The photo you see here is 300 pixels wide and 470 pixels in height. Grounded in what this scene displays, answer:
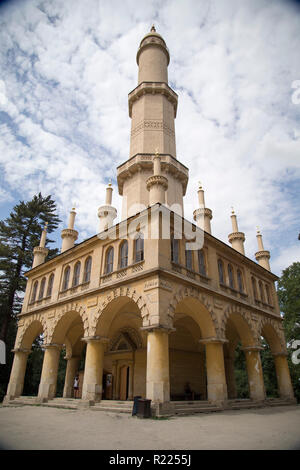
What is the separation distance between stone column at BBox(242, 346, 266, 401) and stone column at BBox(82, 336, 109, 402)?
9655 millimetres

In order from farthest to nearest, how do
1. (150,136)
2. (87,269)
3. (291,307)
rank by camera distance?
(291,307)
(150,136)
(87,269)

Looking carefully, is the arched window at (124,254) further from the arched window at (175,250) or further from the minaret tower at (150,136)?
the minaret tower at (150,136)

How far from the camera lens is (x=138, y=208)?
2136cm

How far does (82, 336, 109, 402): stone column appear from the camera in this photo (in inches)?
617

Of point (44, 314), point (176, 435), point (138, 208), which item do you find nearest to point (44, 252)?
point (44, 314)

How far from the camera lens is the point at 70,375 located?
24.5m

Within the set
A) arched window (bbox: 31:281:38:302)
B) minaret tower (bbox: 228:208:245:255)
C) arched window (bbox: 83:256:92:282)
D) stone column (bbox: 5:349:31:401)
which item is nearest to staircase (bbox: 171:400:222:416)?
arched window (bbox: 83:256:92:282)

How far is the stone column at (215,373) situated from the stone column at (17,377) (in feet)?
45.3

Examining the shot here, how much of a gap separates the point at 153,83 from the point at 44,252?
1673 cm

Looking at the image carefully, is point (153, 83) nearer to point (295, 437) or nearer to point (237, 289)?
point (237, 289)

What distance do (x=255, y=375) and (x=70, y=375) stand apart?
45.8 ft

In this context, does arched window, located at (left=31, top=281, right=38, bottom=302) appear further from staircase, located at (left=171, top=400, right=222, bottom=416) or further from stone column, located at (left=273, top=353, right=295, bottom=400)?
stone column, located at (left=273, top=353, right=295, bottom=400)

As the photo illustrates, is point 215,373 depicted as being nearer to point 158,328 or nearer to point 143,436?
point 158,328

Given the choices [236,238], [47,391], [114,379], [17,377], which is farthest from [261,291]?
[17,377]
